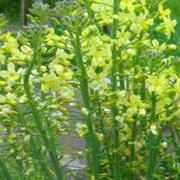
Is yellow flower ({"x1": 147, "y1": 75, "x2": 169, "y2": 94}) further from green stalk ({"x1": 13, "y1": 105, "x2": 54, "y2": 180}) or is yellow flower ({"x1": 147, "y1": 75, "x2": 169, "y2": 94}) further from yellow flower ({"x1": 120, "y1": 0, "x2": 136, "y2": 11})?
green stalk ({"x1": 13, "y1": 105, "x2": 54, "y2": 180})

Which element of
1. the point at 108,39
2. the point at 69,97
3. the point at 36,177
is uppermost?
the point at 108,39

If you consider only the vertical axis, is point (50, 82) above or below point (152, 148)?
above

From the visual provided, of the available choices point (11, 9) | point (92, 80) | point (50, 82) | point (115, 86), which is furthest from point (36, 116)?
point (11, 9)

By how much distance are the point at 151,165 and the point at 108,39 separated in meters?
0.66

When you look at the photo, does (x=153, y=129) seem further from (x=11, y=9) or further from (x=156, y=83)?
(x=11, y=9)

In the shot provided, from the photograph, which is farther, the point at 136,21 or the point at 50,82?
the point at 136,21

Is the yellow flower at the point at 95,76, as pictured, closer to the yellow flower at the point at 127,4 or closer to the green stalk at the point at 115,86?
the green stalk at the point at 115,86

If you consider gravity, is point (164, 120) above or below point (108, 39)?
below

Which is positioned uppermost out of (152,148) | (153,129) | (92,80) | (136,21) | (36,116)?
(136,21)

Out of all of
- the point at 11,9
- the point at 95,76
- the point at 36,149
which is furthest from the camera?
the point at 11,9

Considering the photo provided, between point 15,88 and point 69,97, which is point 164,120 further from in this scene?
point 15,88

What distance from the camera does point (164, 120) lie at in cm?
262

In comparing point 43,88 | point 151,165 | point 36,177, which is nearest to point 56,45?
point 43,88

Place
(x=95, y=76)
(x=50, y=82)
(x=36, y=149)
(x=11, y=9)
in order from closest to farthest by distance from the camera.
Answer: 1. (x=50, y=82)
2. (x=95, y=76)
3. (x=36, y=149)
4. (x=11, y=9)
